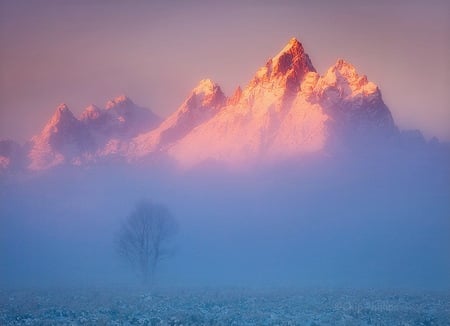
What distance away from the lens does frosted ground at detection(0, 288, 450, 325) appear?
2753 centimetres

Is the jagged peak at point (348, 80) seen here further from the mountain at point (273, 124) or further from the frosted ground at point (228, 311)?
the frosted ground at point (228, 311)

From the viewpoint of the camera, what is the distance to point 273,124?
160m

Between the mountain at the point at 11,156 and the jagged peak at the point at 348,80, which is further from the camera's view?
the mountain at the point at 11,156

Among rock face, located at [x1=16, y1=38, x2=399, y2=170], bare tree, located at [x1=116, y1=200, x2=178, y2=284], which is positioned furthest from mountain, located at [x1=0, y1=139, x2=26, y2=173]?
bare tree, located at [x1=116, y1=200, x2=178, y2=284]

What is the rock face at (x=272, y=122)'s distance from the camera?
151375mm

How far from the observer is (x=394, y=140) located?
15738 centimetres

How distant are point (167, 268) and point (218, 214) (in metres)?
29.1

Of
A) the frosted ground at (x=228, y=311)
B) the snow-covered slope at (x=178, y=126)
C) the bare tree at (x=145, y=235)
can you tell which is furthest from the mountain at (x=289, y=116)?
the frosted ground at (x=228, y=311)

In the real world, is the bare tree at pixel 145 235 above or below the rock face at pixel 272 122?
below

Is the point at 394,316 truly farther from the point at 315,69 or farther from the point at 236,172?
the point at 315,69

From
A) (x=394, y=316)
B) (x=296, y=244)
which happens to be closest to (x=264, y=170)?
(x=296, y=244)

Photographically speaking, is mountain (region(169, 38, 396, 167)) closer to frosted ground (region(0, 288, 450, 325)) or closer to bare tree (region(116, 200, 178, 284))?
bare tree (region(116, 200, 178, 284))

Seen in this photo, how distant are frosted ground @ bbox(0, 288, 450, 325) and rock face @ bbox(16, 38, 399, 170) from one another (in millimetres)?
105937

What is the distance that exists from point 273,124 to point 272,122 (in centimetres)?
82
